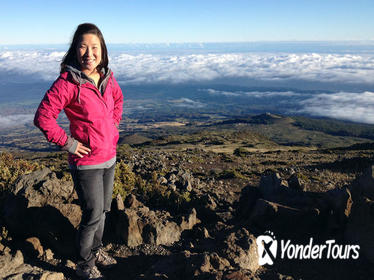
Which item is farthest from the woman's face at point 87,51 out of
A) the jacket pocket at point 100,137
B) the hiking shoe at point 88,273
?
the hiking shoe at point 88,273

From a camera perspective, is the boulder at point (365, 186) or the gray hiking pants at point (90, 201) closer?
the gray hiking pants at point (90, 201)

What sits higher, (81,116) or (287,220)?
(81,116)

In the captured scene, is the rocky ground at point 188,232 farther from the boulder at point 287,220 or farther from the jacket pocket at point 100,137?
the jacket pocket at point 100,137

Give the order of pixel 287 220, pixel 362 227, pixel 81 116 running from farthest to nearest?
pixel 287 220 < pixel 362 227 < pixel 81 116

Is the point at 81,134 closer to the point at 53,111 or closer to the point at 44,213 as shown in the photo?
the point at 53,111

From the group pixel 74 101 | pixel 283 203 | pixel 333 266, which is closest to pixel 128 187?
pixel 283 203

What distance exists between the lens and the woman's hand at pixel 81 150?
158 inches

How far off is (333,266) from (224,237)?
206 centimetres

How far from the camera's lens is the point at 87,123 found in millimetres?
4062

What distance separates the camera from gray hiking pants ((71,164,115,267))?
14.0 ft

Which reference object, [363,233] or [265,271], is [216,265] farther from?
[363,233]

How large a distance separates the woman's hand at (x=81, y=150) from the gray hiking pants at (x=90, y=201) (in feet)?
0.95

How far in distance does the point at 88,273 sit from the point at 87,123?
243 cm

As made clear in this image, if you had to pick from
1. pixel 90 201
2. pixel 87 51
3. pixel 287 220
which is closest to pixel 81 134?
pixel 90 201
